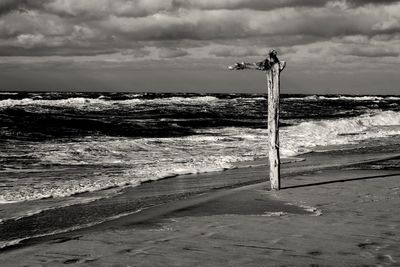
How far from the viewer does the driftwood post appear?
9891 mm

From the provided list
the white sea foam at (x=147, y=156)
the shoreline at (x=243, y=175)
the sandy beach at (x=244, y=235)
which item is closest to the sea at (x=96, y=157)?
the white sea foam at (x=147, y=156)

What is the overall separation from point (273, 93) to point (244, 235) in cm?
426

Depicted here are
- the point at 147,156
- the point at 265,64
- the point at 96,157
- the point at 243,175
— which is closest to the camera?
the point at 265,64

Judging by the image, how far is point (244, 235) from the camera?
21.2 feet

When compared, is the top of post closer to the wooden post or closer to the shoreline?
the wooden post

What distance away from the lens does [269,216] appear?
25.2 ft

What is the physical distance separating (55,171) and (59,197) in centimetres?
353

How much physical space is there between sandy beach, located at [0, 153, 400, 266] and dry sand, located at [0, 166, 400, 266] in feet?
0.04

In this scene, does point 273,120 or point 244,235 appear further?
point 273,120

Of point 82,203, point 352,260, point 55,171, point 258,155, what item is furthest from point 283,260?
point 258,155

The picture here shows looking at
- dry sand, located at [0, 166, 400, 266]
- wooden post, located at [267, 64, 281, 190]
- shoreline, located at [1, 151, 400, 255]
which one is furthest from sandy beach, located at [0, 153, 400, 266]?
wooden post, located at [267, 64, 281, 190]

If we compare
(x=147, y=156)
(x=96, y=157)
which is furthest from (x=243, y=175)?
(x=96, y=157)

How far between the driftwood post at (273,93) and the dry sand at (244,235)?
2.72 feet

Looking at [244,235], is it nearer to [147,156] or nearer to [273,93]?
[273,93]
